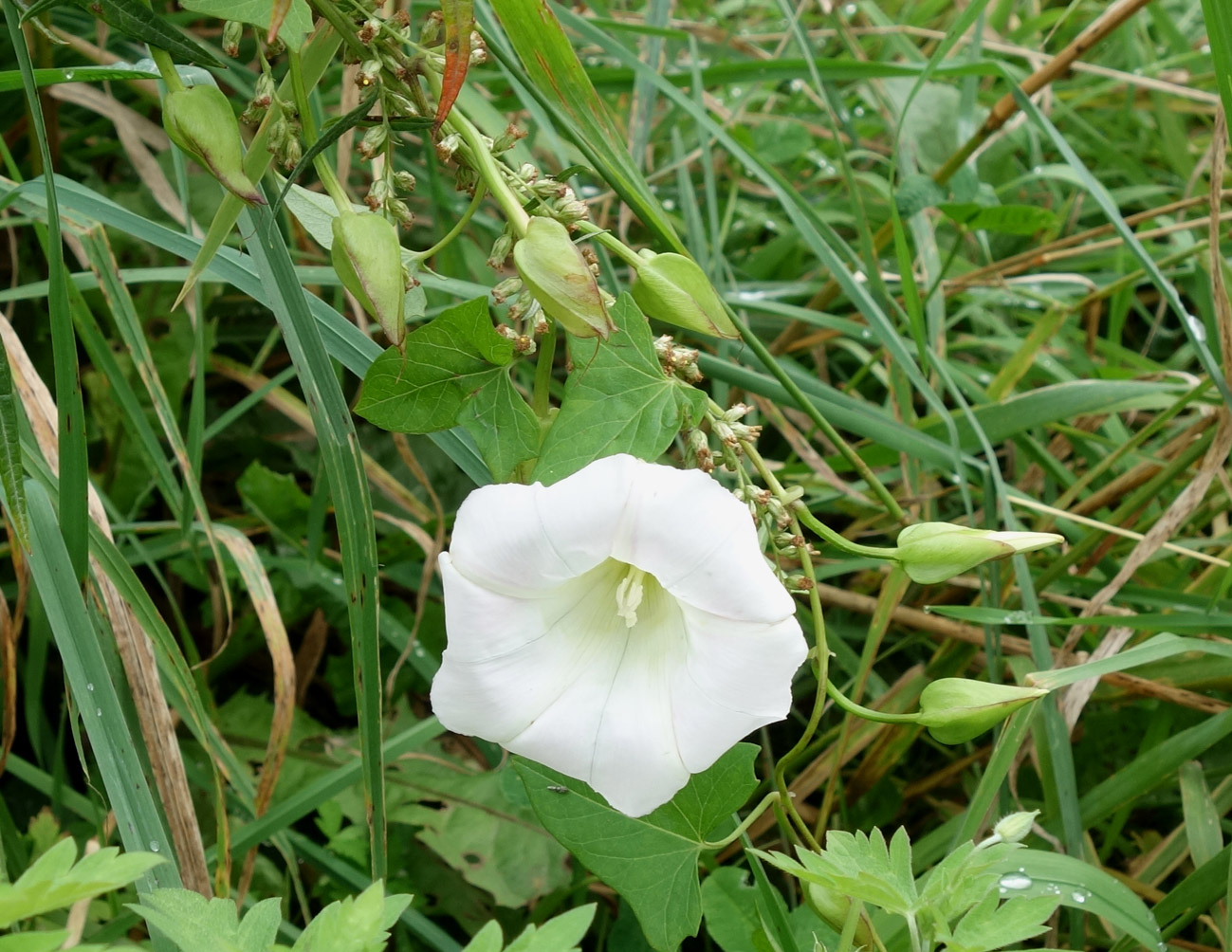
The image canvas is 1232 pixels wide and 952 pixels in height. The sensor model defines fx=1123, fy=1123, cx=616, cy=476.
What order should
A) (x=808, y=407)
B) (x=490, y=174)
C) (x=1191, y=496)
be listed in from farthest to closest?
(x=1191, y=496)
(x=808, y=407)
(x=490, y=174)

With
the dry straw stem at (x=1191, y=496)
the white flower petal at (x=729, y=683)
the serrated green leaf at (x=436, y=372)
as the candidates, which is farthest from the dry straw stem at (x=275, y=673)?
the dry straw stem at (x=1191, y=496)

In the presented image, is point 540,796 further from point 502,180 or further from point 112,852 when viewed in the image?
point 502,180

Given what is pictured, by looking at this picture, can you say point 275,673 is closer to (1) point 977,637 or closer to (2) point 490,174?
(2) point 490,174

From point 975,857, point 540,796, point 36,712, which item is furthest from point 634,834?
point 36,712

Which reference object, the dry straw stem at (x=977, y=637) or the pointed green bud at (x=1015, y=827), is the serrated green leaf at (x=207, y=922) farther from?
the dry straw stem at (x=977, y=637)

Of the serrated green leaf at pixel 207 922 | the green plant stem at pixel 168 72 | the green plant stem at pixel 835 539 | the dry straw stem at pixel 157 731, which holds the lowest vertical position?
the dry straw stem at pixel 157 731

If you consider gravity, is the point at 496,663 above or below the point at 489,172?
below

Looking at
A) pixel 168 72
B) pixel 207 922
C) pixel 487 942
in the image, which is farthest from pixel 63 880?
pixel 168 72
